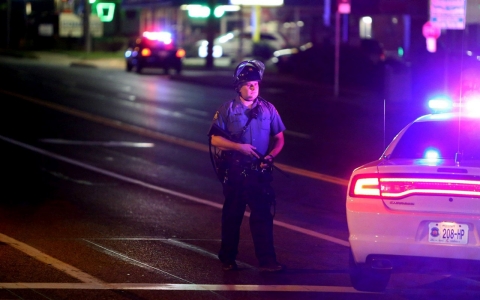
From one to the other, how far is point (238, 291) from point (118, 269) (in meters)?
1.23

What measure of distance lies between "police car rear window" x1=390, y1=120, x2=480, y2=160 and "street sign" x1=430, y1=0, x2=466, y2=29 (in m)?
10.6

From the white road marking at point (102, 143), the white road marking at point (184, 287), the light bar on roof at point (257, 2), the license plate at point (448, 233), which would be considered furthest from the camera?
the light bar on roof at point (257, 2)

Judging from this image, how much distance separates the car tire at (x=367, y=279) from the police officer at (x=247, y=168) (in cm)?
79

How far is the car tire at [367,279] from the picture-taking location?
7.06 meters

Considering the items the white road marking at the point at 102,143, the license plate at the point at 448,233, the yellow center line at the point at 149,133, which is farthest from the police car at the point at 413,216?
the white road marking at the point at 102,143

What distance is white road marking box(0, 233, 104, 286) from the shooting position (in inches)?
289

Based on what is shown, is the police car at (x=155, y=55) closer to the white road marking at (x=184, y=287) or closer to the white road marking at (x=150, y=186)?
the white road marking at (x=150, y=186)

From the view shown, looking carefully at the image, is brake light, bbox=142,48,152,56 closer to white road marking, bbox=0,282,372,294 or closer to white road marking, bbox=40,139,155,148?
white road marking, bbox=40,139,155,148

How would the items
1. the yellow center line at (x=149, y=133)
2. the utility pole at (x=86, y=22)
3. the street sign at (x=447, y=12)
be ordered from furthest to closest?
the utility pole at (x=86, y=22) < the street sign at (x=447, y=12) < the yellow center line at (x=149, y=133)

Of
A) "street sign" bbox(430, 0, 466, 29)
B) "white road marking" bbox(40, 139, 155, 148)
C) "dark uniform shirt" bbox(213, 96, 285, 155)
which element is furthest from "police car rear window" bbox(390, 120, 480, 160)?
"street sign" bbox(430, 0, 466, 29)

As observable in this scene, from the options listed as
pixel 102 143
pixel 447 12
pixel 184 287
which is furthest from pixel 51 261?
pixel 447 12

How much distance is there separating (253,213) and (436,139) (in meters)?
1.74

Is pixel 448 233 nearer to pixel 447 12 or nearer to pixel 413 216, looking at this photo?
pixel 413 216

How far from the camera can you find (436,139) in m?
7.75
